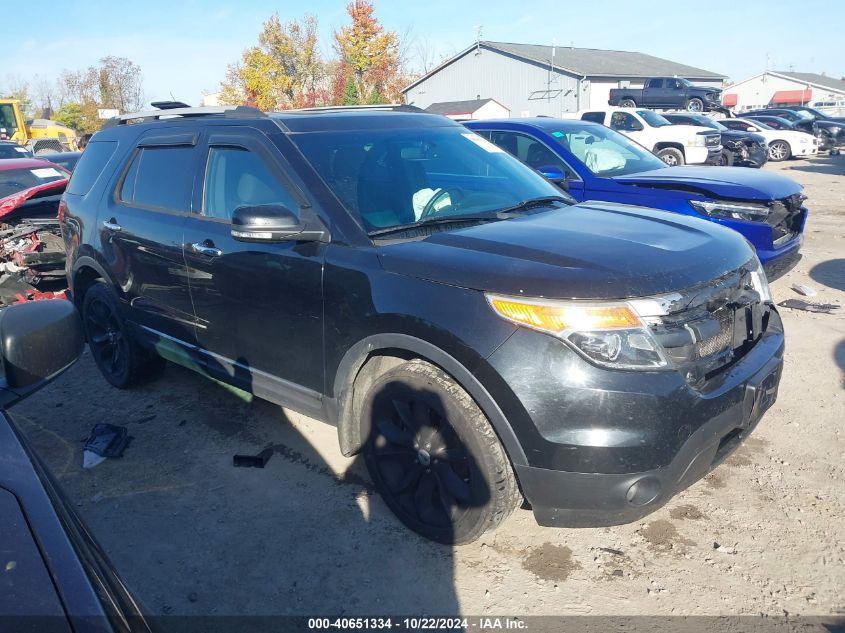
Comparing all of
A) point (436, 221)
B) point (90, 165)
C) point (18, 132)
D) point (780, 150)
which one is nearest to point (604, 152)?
point (436, 221)

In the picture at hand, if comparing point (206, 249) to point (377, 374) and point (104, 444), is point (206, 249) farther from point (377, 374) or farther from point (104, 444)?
point (104, 444)

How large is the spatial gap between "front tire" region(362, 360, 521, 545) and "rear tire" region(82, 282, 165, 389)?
2492 millimetres

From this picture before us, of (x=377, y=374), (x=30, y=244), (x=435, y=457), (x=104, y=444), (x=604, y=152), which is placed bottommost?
(x=104, y=444)

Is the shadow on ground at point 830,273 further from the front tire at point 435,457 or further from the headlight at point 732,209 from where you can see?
the front tire at point 435,457

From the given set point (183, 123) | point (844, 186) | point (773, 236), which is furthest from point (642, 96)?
point (183, 123)

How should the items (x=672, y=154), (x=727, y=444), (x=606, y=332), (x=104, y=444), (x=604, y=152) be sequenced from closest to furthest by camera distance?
(x=606, y=332)
(x=727, y=444)
(x=104, y=444)
(x=604, y=152)
(x=672, y=154)

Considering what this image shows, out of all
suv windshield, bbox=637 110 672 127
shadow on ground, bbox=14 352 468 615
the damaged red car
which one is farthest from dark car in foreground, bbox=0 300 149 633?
suv windshield, bbox=637 110 672 127

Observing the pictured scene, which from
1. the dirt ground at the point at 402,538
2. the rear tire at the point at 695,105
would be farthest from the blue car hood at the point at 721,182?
the rear tire at the point at 695,105

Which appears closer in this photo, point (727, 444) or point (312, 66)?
point (727, 444)

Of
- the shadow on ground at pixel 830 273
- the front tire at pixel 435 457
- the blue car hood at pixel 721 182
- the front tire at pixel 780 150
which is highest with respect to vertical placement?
the blue car hood at pixel 721 182

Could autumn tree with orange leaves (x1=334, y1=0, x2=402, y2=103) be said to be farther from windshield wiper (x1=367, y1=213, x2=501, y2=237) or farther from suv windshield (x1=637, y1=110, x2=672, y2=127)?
windshield wiper (x1=367, y1=213, x2=501, y2=237)

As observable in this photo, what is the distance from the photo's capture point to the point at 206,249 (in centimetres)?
360

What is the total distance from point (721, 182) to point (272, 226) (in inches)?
173

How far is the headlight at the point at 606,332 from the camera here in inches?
94.1
